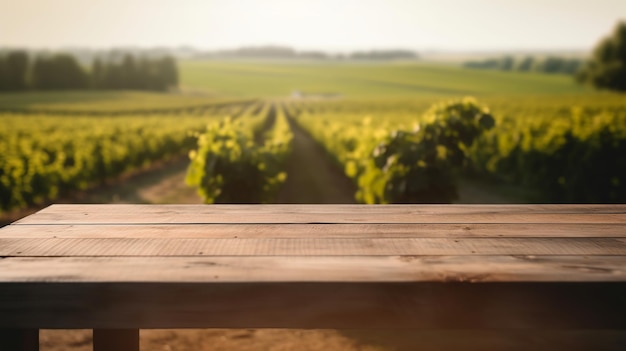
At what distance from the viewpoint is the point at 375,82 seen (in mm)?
116438

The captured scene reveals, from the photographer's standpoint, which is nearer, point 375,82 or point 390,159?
point 390,159

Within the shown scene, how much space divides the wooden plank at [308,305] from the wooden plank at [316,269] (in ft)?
0.08

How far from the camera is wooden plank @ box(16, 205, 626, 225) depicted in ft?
7.31

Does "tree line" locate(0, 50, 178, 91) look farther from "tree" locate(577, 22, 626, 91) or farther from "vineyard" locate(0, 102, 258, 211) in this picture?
"vineyard" locate(0, 102, 258, 211)

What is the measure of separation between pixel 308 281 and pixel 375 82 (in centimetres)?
11702

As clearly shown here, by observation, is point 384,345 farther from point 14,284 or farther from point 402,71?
point 402,71

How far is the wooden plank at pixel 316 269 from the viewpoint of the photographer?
154 centimetres

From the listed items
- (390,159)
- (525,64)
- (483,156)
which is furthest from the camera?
(525,64)

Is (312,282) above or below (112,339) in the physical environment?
above

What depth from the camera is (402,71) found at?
127m

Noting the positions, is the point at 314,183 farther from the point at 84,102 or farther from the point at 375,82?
the point at 375,82

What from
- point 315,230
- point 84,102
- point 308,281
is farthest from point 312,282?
point 84,102

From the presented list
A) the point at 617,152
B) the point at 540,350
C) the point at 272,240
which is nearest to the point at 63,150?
the point at 617,152

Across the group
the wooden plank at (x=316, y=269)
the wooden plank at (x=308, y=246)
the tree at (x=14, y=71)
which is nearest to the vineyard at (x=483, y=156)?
the wooden plank at (x=308, y=246)
